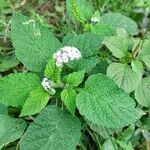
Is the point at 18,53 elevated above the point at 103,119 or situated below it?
above

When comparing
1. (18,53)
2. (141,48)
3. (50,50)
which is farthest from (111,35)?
(18,53)

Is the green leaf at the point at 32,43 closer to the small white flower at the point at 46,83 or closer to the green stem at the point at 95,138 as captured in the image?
the small white flower at the point at 46,83

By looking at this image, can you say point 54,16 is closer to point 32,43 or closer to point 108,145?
point 32,43

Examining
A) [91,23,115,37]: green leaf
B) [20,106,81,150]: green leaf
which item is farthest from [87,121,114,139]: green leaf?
[91,23,115,37]: green leaf

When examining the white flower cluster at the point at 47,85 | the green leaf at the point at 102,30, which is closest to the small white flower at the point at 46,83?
the white flower cluster at the point at 47,85

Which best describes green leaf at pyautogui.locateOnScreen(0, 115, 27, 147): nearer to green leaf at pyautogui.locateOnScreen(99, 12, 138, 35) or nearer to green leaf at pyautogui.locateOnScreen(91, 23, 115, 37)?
green leaf at pyautogui.locateOnScreen(91, 23, 115, 37)

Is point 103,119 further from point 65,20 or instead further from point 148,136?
point 65,20

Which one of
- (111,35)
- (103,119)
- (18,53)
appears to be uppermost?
(18,53)
